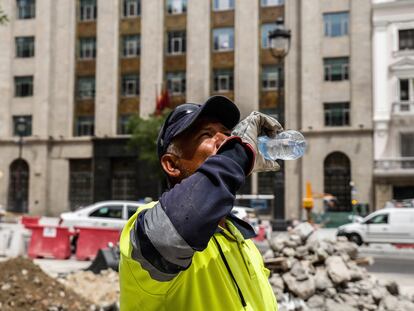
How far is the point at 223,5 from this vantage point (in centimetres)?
3753

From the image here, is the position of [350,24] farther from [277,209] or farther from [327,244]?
[327,244]

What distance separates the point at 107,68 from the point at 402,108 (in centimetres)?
2102

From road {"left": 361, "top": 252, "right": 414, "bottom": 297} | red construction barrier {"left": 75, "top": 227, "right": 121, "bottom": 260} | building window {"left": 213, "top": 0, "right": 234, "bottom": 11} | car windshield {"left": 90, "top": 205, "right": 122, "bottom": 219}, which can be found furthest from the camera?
building window {"left": 213, "top": 0, "right": 234, "bottom": 11}

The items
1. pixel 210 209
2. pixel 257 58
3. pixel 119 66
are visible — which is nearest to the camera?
pixel 210 209

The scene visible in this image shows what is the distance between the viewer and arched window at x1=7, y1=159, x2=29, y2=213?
38.9m

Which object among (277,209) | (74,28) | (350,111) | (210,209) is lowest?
(277,209)

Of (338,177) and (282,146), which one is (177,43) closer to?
(338,177)

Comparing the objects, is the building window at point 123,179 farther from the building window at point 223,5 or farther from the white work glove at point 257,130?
the white work glove at point 257,130

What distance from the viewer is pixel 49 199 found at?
39438 millimetres

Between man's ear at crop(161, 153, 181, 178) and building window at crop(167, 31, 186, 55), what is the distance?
123 ft

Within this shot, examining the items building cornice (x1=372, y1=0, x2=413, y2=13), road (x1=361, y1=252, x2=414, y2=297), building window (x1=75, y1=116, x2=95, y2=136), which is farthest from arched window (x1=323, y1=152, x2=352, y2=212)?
building window (x1=75, y1=116, x2=95, y2=136)

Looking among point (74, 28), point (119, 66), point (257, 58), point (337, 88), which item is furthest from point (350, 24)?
point (74, 28)

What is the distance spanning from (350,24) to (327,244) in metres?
28.4

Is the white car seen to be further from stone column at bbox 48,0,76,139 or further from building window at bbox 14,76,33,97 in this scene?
building window at bbox 14,76,33,97
